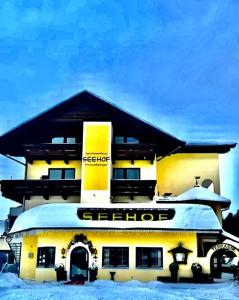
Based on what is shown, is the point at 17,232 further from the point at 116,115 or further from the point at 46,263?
the point at 116,115

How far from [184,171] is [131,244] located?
12267mm

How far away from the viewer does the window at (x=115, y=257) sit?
25139 mm

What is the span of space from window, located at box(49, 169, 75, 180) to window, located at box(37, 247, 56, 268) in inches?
274

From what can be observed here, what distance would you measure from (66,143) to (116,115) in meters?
4.08

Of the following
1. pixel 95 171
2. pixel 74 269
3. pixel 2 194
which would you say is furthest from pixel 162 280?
pixel 2 194

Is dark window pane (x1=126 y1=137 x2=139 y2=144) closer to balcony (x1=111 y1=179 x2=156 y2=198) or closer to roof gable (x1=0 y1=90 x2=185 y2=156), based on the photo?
roof gable (x1=0 y1=90 x2=185 y2=156)

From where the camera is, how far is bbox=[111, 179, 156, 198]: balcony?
96.3ft

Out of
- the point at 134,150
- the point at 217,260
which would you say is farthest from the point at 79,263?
the point at 217,260

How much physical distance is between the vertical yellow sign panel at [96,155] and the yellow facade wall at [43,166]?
1760 mm

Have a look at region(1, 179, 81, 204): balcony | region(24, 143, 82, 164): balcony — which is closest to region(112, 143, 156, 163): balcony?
region(24, 143, 82, 164): balcony

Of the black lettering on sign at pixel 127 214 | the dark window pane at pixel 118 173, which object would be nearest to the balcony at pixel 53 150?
the dark window pane at pixel 118 173

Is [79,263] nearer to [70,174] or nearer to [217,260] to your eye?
[70,174]

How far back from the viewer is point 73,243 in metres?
25.2

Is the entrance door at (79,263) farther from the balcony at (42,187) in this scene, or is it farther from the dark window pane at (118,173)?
the dark window pane at (118,173)
